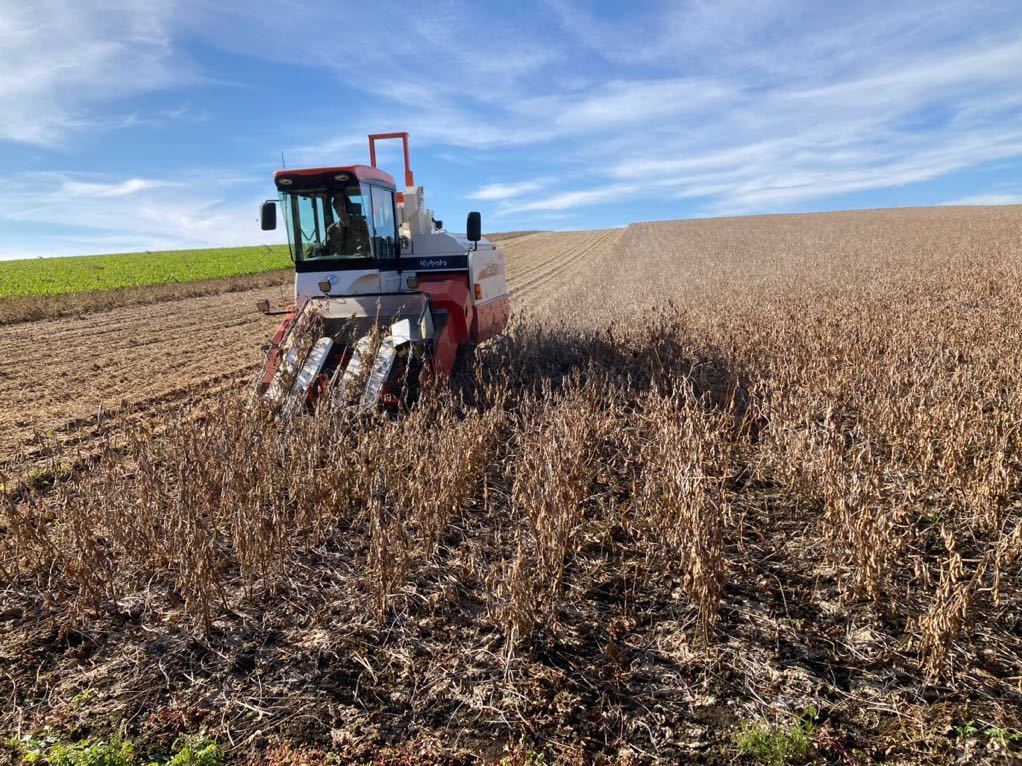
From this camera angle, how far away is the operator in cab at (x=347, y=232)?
712cm

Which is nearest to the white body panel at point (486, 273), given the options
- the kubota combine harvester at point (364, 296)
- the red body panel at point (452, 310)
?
the kubota combine harvester at point (364, 296)

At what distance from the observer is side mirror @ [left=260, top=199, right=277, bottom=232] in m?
7.03

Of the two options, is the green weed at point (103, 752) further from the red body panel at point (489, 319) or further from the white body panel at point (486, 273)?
the white body panel at point (486, 273)

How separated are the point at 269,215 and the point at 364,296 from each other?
132cm

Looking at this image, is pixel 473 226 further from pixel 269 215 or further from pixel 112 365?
pixel 112 365

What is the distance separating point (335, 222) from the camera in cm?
721

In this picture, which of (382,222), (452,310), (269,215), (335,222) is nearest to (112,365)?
(269,215)

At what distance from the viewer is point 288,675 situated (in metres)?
2.90

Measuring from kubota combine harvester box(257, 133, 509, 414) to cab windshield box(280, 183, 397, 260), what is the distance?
0.01 meters

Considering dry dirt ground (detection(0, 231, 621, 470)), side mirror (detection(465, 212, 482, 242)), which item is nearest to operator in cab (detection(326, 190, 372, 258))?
side mirror (detection(465, 212, 482, 242))

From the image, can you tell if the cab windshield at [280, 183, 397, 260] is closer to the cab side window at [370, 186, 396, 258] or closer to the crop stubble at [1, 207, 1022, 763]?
the cab side window at [370, 186, 396, 258]

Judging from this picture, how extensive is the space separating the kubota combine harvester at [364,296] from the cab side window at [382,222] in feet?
0.04

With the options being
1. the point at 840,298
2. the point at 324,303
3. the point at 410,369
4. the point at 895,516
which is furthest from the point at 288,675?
the point at 840,298

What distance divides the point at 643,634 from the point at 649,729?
0.56m
